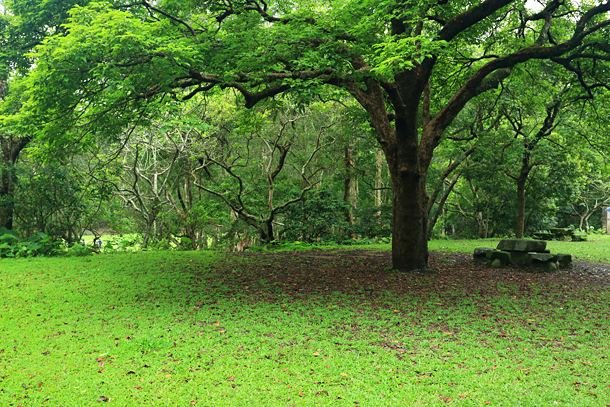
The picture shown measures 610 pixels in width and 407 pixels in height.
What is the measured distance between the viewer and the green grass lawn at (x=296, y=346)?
3254 mm

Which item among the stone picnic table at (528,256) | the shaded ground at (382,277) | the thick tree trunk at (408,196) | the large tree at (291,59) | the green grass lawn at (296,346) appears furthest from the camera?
the stone picnic table at (528,256)

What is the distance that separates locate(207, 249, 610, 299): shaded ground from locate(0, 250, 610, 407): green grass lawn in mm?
275

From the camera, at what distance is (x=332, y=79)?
768cm

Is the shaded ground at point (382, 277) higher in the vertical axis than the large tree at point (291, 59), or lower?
lower

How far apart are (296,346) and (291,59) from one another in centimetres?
497

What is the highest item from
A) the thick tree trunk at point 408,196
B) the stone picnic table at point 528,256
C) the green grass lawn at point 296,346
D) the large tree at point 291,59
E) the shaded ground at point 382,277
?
the large tree at point 291,59

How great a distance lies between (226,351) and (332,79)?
553 centimetres

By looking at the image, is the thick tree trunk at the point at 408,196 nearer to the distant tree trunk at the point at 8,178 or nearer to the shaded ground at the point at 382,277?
the shaded ground at the point at 382,277

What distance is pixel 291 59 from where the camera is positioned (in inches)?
276

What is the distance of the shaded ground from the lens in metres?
7.10

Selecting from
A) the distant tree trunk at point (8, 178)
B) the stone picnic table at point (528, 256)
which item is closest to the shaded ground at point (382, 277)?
the stone picnic table at point (528, 256)

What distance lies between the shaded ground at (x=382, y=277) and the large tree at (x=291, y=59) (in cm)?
82

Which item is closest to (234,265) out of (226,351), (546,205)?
(226,351)

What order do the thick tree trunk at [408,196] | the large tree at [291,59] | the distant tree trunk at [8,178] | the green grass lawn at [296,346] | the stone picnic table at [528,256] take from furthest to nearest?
the distant tree trunk at [8,178]
the stone picnic table at [528,256]
the thick tree trunk at [408,196]
the large tree at [291,59]
the green grass lawn at [296,346]
